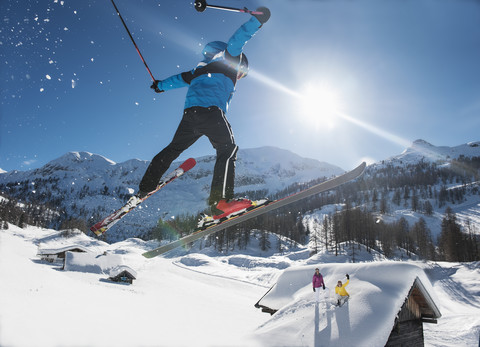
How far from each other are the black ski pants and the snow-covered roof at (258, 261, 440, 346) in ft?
14.0

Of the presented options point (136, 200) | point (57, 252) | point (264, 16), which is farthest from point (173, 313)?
point (57, 252)

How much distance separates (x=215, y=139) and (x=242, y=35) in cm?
147

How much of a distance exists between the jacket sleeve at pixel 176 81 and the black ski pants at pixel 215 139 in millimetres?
785

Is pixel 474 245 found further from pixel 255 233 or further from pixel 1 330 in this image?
pixel 1 330

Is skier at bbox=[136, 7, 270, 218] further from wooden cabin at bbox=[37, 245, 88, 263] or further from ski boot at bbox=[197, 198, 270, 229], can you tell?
wooden cabin at bbox=[37, 245, 88, 263]

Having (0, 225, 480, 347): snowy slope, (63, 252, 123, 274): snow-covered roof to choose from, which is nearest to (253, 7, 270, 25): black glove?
(0, 225, 480, 347): snowy slope

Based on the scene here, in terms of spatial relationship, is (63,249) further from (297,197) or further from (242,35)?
(242,35)

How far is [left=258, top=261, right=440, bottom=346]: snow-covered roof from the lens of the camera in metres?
6.20

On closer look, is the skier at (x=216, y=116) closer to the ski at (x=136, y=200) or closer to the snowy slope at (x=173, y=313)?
the ski at (x=136, y=200)

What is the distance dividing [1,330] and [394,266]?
1020 cm

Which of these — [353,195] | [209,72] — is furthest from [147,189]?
Answer: [353,195]

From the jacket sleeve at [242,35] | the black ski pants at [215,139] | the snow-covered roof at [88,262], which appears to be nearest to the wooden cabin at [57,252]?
the snow-covered roof at [88,262]

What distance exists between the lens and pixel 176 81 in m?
4.48

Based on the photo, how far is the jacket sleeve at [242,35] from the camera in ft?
11.0
